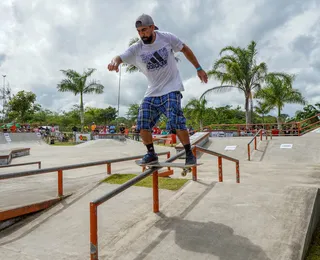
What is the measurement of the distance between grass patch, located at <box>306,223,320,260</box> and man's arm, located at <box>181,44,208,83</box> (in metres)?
2.20

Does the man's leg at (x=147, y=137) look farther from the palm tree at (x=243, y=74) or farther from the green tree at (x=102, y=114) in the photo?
the green tree at (x=102, y=114)

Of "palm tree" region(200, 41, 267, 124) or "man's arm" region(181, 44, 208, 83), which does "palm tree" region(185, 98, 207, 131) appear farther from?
"man's arm" region(181, 44, 208, 83)

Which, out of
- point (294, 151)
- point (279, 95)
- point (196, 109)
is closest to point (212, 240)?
point (294, 151)

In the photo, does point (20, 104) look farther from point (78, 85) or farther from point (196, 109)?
point (196, 109)

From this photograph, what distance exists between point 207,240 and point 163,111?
1.49 m

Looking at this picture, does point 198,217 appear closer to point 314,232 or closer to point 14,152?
point 314,232

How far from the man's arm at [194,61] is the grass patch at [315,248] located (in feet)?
7.23

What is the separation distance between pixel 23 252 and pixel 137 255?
1327mm

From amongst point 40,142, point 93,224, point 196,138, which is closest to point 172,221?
point 93,224

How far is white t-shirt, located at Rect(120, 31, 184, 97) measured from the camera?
3.15 m

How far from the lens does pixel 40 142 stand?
2411 centimetres

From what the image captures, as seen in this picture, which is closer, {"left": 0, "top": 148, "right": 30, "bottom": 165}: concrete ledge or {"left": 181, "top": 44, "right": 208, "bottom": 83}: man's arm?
{"left": 181, "top": 44, "right": 208, "bottom": 83}: man's arm

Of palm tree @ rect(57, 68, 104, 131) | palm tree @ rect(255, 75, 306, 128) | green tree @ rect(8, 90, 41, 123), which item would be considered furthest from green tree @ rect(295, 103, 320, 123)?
green tree @ rect(8, 90, 41, 123)

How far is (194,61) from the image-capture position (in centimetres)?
339
